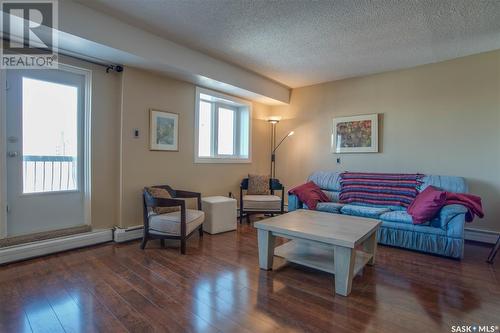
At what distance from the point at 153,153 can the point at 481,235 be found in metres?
4.72

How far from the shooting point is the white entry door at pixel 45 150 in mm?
2703

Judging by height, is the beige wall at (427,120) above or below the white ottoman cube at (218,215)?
above

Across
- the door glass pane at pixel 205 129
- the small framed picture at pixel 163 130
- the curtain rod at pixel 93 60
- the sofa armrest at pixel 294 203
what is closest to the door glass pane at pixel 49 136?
the curtain rod at pixel 93 60

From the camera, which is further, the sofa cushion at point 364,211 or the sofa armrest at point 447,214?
the sofa cushion at point 364,211

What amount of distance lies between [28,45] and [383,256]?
15.0ft

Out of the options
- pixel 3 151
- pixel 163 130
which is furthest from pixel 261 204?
pixel 3 151

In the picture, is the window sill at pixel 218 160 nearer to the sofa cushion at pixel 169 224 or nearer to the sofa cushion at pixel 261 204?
the sofa cushion at pixel 261 204

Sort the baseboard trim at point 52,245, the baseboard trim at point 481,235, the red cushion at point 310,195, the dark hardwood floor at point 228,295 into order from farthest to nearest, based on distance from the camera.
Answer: the red cushion at point 310,195 < the baseboard trim at point 481,235 < the baseboard trim at point 52,245 < the dark hardwood floor at point 228,295

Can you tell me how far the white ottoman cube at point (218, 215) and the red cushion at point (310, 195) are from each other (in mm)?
1046

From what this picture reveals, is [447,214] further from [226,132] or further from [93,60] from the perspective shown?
[93,60]

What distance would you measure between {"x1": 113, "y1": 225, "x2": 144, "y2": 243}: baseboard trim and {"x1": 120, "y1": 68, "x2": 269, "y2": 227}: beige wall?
0.07m

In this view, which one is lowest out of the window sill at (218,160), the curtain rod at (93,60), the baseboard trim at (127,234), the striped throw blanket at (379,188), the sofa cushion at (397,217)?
the baseboard trim at (127,234)

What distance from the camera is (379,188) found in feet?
12.7

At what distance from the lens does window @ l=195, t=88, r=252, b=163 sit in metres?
4.43
